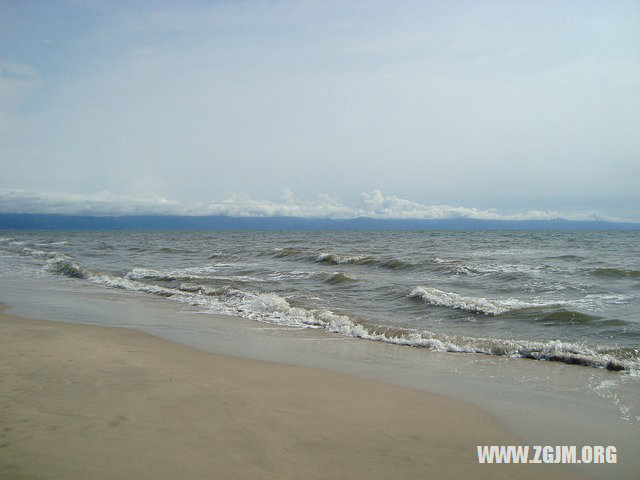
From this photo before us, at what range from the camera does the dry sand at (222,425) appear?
3.69 metres

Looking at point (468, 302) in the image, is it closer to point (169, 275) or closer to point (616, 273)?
point (616, 273)

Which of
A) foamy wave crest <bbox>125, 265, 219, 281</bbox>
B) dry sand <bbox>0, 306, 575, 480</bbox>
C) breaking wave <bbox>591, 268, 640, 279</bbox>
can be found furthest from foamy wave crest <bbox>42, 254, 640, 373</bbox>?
breaking wave <bbox>591, 268, 640, 279</bbox>

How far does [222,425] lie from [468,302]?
9.77m

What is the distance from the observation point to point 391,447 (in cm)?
413

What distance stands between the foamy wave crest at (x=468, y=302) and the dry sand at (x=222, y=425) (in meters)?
6.73

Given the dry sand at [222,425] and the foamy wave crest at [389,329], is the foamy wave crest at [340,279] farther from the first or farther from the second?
the dry sand at [222,425]

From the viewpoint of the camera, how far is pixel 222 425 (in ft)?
14.6

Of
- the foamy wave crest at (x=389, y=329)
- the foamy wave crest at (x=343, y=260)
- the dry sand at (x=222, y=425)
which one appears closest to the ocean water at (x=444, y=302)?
the foamy wave crest at (x=389, y=329)

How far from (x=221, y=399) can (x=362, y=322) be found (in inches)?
235

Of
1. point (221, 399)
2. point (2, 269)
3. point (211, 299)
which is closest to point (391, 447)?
point (221, 399)

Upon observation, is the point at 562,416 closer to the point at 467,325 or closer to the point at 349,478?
the point at 349,478

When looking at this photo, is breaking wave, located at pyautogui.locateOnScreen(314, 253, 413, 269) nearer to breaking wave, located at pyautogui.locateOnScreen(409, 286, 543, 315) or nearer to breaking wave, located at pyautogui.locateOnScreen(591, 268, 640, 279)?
breaking wave, located at pyautogui.locateOnScreen(591, 268, 640, 279)

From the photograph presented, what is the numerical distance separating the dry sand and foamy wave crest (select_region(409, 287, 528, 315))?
6.73 metres

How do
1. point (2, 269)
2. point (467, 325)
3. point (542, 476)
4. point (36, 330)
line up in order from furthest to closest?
point (2, 269) → point (467, 325) → point (36, 330) → point (542, 476)
